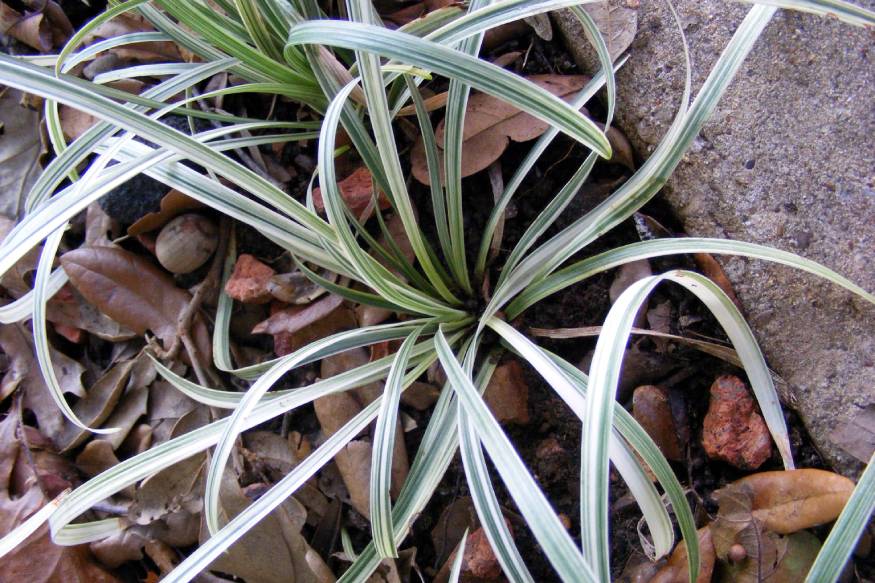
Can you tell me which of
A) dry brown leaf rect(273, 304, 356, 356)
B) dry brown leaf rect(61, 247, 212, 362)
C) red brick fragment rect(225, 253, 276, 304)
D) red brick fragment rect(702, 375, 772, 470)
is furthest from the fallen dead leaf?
dry brown leaf rect(61, 247, 212, 362)

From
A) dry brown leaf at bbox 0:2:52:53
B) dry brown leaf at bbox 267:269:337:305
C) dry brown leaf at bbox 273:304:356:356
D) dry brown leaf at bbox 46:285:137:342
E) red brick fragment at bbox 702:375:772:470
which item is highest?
dry brown leaf at bbox 0:2:52:53

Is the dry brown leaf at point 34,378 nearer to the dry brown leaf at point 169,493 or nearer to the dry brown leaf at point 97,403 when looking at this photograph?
the dry brown leaf at point 97,403

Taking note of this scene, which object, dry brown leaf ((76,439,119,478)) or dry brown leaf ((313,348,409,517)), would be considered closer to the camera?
dry brown leaf ((313,348,409,517))

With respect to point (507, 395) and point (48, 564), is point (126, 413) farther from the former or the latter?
point (507, 395)

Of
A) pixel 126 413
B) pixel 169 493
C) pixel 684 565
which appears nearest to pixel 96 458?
pixel 126 413

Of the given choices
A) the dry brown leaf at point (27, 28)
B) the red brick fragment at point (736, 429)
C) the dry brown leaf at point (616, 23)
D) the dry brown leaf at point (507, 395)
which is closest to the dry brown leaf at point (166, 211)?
the dry brown leaf at point (27, 28)

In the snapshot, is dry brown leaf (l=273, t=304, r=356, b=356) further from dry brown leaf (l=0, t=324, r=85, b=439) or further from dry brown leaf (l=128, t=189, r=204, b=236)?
dry brown leaf (l=0, t=324, r=85, b=439)

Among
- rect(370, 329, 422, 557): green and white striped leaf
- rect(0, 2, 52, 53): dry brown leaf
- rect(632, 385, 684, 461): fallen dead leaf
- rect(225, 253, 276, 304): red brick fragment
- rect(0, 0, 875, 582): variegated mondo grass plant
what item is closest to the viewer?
rect(0, 0, 875, 582): variegated mondo grass plant

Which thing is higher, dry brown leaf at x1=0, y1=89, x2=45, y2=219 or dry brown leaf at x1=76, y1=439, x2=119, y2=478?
dry brown leaf at x1=0, y1=89, x2=45, y2=219
